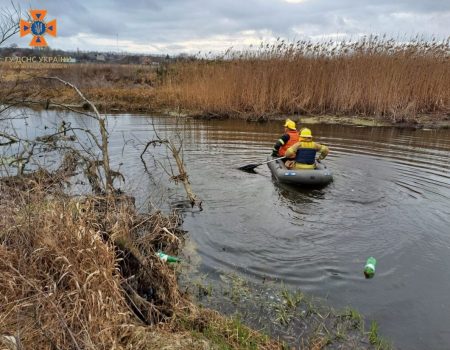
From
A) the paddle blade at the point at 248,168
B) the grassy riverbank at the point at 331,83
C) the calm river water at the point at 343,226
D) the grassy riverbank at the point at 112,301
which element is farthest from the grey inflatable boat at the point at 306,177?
the grassy riverbank at the point at 331,83

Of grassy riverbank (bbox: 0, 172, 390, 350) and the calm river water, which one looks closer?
grassy riverbank (bbox: 0, 172, 390, 350)

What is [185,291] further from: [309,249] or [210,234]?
[309,249]

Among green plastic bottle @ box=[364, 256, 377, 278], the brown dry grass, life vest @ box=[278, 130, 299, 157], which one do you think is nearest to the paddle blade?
life vest @ box=[278, 130, 299, 157]

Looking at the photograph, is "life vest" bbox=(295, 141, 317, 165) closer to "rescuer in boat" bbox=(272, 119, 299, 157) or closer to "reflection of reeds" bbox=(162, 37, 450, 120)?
"rescuer in boat" bbox=(272, 119, 299, 157)

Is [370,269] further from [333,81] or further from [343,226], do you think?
[333,81]

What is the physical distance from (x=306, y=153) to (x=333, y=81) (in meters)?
9.40

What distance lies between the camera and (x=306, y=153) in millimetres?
8625

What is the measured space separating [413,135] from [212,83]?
28.2ft

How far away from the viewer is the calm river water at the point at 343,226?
4609 millimetres

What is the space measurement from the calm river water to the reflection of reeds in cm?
524

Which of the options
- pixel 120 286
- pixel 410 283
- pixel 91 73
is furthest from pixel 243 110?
pixel 91 73

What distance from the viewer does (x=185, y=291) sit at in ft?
14.8

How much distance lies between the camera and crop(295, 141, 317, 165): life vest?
8547 mm

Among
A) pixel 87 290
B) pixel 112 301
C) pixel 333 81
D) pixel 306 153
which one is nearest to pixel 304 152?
pixel 306 153
